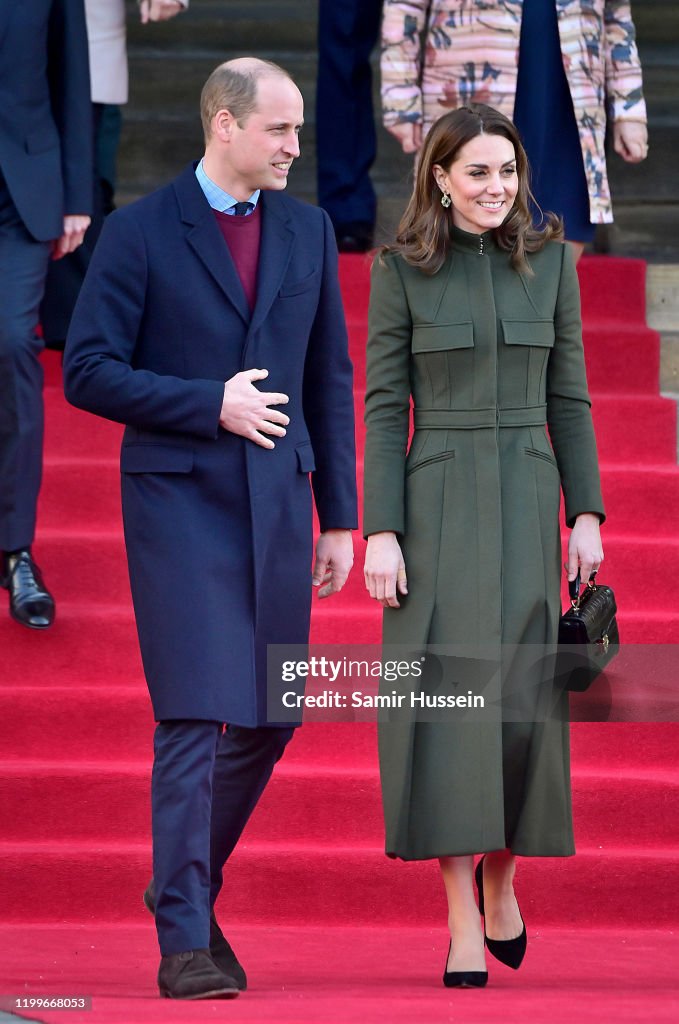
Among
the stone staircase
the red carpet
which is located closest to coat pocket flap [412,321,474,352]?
the red carpet

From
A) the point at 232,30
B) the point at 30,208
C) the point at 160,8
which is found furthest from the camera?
the point at 232,30

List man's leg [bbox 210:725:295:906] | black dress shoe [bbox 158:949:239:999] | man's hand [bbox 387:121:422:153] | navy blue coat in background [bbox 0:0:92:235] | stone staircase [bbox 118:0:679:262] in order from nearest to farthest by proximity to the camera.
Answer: black dress shoe [bbox 158:949:239:999] < man's leg [bbox 210:725:295:906] < navy blue coat in background [bbox 0:0:92:235] < man's hand [bbox 387:121:422:153] < stone staircase [bbox 118:0:679:262]

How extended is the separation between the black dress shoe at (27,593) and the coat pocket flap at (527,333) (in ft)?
5.65

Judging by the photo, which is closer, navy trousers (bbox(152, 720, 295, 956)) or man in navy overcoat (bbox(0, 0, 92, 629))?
navy trousers (bbox(152, 720, 295, 956))

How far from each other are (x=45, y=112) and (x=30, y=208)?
0.98 ft

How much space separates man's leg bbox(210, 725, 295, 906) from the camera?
380 centimetres

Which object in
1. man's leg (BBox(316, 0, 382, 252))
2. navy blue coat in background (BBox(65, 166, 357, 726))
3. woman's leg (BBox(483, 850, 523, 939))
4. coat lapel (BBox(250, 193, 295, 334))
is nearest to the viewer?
navy blue coat in background (BBox(65, 166, 357, 726))

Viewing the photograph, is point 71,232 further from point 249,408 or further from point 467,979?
point 467,979

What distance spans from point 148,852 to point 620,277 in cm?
287

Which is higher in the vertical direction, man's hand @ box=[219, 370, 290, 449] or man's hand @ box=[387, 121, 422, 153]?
man's hand @ box=[387, 121, 422, 153]

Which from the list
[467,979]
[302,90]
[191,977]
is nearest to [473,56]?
[302,90]

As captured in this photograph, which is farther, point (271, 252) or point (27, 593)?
point (27, 593)

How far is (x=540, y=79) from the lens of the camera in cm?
561

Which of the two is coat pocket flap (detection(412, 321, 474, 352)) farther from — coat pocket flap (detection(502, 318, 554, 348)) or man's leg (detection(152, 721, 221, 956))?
man's leg (detection(152, 721, 221, 956))
